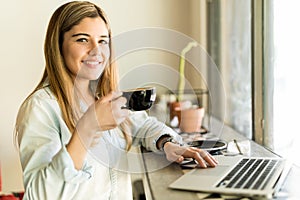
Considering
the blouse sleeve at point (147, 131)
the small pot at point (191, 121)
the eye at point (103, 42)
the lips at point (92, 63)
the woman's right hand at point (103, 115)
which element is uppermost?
the eye at point (103, 42)

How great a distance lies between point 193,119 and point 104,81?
2.05 feet

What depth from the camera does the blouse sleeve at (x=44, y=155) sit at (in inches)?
A: 40.9

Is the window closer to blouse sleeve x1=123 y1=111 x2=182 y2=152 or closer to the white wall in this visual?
blouse sleeve x1=123 y1=111 x2=182 y2=152

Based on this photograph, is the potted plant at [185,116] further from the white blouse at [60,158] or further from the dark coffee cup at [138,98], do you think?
the dark coffee cup at [138,98]

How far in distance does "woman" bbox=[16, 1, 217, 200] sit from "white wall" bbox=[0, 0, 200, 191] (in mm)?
1142

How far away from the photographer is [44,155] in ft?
3.56

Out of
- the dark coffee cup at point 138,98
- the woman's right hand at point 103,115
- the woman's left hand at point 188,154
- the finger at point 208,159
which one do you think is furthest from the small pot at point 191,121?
the woman's right hand at point 103,115

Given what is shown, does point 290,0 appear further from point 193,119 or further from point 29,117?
point 29,117

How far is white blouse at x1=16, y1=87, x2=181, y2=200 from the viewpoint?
105 centimetres

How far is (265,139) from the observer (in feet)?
5.41

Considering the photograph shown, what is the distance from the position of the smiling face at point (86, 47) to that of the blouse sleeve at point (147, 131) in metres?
0.29

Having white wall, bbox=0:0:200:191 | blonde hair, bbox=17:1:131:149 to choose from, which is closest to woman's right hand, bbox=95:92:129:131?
blonde hair, bbox=17:1:131:149

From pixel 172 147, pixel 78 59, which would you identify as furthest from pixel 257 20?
pixel 78 59

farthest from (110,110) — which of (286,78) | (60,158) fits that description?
(286,78)
